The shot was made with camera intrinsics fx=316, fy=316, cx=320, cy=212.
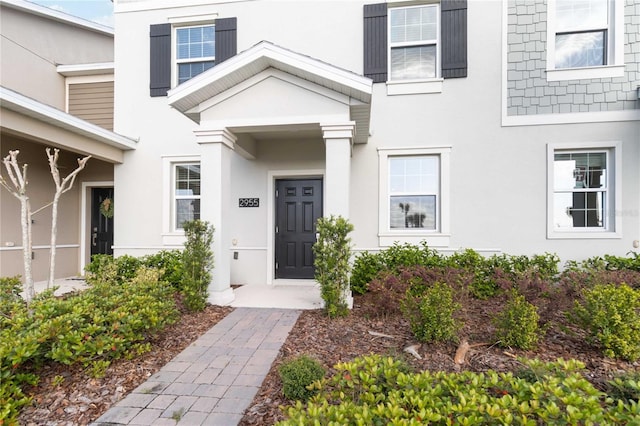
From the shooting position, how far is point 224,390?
271 cm

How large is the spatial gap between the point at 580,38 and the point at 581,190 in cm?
287

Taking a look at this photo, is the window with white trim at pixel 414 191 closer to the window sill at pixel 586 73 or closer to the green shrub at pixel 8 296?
the window sill at pixel 586 73

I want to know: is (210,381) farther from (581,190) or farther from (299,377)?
(581,190)

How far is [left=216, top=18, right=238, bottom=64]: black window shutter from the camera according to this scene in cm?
669

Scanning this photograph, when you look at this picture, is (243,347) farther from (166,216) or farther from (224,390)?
(166,216)

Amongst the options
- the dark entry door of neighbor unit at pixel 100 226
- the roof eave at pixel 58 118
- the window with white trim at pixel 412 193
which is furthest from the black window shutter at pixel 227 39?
the dark entry door of neighbor unit at pixel 100 226

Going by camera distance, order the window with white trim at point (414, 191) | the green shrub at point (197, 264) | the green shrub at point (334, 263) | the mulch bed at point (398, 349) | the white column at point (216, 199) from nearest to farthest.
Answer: the mulch bed at point (398, 349), the green shrub at point (334, 263), the green shrub at point (197, 264), the white column at point (216, 199), the window with white trim at point (414, 191)

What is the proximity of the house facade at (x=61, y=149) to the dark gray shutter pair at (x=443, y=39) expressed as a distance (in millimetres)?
5477

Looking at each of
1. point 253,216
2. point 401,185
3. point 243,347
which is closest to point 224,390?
point 243,347

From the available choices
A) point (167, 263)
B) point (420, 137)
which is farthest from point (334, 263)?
point (167, 263)

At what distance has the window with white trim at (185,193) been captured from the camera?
6.97 m

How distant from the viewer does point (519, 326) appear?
10.4 ft

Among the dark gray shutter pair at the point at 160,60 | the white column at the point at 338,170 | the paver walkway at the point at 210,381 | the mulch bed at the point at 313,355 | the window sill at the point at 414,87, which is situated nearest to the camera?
the paver walkway at the point at 210,381

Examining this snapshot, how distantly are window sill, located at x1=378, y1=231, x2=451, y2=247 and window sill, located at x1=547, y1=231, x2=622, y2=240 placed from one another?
189 centimetres
